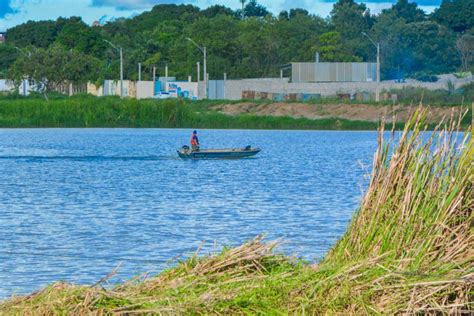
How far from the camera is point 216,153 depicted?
51.4 m

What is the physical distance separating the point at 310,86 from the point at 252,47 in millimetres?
17259

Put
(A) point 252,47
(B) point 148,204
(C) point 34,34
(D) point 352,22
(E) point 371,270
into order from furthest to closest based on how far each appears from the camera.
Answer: (C) point 34,34 < (D) point 352,22 < (A) point 252,47 < (B) point 148,204 < (E) point 371,270

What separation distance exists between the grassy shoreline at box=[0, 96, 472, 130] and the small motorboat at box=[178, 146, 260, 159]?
113 ft

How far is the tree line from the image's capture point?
115000 millimetres

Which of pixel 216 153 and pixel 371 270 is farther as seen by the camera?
pixel 216 153

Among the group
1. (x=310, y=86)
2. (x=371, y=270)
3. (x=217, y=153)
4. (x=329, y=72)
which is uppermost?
(x=329, y=72)

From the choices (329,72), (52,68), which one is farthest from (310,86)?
(52,68)

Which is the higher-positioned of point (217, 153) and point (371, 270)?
point (371, 270)

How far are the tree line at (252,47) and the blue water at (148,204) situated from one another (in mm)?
41711

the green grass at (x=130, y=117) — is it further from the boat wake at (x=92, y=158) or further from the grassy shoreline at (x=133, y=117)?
the boat wake at (x=92, y=158)

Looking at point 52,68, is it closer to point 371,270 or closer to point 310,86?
point 310,86

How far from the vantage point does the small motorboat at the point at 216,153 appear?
5166 cm

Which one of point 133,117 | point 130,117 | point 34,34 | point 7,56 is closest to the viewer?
point 133,117

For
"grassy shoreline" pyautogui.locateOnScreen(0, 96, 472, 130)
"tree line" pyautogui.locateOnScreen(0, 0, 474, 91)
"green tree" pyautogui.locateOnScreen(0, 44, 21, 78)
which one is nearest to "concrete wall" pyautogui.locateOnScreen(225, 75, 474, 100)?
"tree line" pyautogui.locateOnScreen(0, 0, 474, 91)
